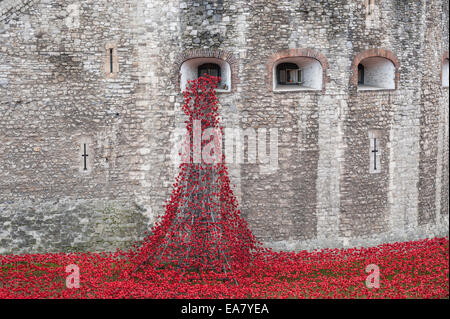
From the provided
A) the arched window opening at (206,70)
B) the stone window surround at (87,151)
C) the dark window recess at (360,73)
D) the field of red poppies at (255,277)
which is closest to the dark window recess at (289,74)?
the arched window opening at (206,70)

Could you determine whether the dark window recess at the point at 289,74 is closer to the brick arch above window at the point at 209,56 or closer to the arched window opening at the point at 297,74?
the arched window opening at the point at 297,74

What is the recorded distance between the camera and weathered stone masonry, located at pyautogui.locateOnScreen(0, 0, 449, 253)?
1121 cm

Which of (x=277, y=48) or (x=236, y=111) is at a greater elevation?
(x=277, y=48)

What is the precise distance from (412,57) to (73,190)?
7.90m

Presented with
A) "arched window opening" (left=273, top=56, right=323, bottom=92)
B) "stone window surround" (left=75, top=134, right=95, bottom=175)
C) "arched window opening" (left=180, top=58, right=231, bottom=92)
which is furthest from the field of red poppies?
"arched window opening" (left=180, top=58, right=231, bottom=92)

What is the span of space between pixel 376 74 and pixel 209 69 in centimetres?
386

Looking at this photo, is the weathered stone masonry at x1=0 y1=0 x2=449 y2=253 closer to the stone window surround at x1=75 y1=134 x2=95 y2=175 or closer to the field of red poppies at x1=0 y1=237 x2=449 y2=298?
the stone window surround at x1=75 y1=134 x2=95 y2=175

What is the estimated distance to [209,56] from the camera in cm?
1126

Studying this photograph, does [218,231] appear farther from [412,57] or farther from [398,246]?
[412,57]

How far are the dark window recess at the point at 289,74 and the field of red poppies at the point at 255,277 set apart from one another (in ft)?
12.0

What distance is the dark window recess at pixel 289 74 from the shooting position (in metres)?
12.2

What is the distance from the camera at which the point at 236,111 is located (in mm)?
11492

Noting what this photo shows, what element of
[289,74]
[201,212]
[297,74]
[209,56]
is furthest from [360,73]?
[201,212]
